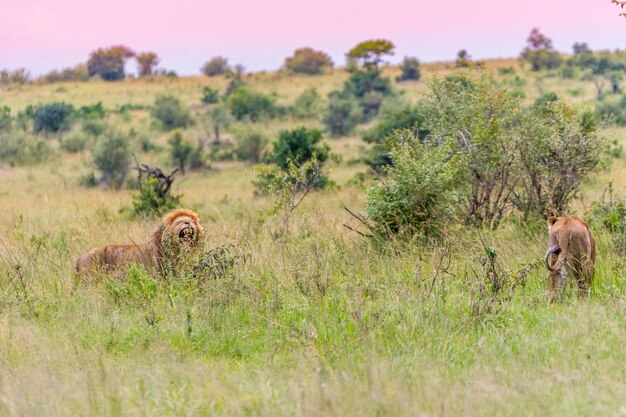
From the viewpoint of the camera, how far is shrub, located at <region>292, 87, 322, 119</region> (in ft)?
144

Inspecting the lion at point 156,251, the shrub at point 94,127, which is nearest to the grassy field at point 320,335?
the lion at point 156,251

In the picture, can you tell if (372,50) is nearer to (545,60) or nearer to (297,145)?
(545,60)

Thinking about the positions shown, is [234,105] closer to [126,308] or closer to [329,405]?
[126,308]

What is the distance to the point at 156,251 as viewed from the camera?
27.7ft

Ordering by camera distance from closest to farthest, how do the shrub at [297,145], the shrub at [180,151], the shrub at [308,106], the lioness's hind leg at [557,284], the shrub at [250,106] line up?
the lioness's hind leg at [557,284], the shrub at [297,145], the shrub at [180,151], the shrub at [250,106], the shrub at [308,106]

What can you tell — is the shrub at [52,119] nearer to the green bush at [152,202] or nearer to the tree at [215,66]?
the green bush at [152,202]

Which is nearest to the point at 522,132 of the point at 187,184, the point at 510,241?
the point at 510,241

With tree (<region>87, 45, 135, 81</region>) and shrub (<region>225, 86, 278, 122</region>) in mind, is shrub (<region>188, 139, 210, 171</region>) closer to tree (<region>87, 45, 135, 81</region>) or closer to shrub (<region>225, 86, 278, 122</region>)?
shrub (<region>225, 86, 278, 122</region>)

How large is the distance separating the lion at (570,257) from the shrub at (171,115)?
35.5 m

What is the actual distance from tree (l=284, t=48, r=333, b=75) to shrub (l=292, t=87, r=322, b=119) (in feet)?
94.0

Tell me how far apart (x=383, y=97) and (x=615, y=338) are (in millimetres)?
40086

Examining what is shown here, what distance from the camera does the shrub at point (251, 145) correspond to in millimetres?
29250

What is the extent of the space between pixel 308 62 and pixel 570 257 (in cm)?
7229

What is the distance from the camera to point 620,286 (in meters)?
7.43
